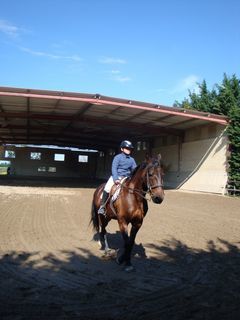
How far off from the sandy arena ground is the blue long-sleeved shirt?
5.08 ft

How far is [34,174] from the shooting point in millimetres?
53469

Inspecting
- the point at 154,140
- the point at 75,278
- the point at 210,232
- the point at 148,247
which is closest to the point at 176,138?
the point at 154,140

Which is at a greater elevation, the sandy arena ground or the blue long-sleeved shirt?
the blue long-sleeved shirt

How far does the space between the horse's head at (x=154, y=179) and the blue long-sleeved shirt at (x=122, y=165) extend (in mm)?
644

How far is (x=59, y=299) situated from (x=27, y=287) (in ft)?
2.22

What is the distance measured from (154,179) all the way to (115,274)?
1598mm

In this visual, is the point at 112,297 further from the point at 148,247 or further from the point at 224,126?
the point at 224,126

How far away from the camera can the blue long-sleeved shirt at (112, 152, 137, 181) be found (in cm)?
723

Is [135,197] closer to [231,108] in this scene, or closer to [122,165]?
[122,165]

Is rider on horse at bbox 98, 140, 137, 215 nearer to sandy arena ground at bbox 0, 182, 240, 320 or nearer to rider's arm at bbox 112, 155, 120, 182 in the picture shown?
rider's arm at bbox 112, 155, 120, 182

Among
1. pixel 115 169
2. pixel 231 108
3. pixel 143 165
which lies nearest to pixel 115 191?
pixel 115 169

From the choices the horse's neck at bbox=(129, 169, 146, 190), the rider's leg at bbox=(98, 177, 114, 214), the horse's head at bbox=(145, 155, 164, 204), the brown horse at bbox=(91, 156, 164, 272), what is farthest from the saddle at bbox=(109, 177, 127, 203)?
the horse's head at bbox=(145, 155, 164, 204)

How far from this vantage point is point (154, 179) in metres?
6.43

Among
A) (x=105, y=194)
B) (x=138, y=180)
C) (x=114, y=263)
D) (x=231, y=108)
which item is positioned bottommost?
(x=114, y=263)
